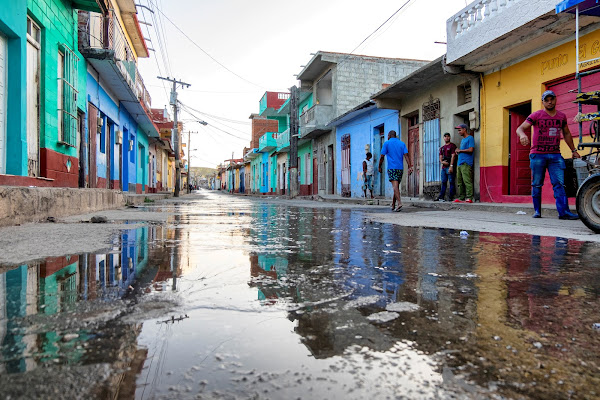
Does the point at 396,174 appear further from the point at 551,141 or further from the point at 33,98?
the point at 33,98

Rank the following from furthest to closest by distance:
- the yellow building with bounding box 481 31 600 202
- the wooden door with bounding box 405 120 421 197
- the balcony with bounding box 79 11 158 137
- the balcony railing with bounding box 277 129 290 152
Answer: the balcony railing with bounding box 277 129 290 152 → the wooden door with bounding box 405 120 421 197 → the balcony with bounding box 79 11 158 137 → the yellow building with bounding box 481 31 600 202

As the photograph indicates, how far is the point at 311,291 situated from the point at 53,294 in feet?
3.11

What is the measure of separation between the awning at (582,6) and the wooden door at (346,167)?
12572 mm

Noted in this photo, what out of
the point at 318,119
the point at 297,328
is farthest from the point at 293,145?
the point at 297,328

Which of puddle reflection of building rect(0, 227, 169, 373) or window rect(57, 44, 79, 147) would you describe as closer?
puddle reflection of building rect(0, 227, 169, 373)

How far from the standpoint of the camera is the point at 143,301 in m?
1.41

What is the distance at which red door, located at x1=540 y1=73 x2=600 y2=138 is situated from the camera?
7.04 m

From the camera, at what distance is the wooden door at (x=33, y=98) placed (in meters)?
5.88

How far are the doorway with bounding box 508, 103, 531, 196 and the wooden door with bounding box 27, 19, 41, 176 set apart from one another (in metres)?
9.14

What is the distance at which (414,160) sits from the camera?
1310cm

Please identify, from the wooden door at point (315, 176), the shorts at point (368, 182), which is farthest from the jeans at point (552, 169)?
the wooden door at point (315, 176)

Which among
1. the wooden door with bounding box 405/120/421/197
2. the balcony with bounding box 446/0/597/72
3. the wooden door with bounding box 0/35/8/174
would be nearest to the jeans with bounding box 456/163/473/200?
the balcony with bounding box 446/0/597/72

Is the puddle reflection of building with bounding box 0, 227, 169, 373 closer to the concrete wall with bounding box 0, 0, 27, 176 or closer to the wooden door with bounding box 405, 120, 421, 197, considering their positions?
the concrete wall with bounding box 0, 0, 27, 176

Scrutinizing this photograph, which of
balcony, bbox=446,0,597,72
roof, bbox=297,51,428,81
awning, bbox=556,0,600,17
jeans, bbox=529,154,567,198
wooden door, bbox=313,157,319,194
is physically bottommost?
jeans, bbox=529,154,567,198
